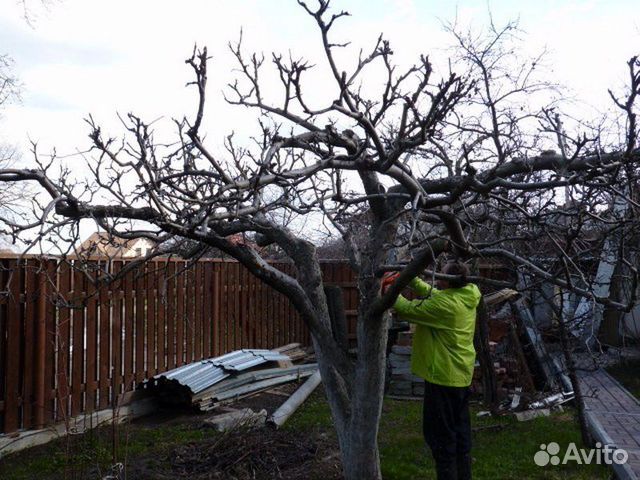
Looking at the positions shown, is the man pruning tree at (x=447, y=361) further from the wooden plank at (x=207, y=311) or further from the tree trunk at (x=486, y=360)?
the wooden plank at (x=207, y=311)

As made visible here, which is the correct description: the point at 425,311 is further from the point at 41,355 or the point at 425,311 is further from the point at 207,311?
the point at 207,311

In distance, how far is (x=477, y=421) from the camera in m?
8.62

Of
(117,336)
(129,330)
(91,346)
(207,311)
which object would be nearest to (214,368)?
(207,311)

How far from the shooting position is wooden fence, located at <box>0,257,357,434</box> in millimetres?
7344

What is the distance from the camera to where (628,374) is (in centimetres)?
1211

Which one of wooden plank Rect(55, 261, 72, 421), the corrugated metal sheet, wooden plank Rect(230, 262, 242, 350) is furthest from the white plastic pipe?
wooden plank Rect(55, 261, 72, 421)

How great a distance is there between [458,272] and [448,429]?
129 centimetres

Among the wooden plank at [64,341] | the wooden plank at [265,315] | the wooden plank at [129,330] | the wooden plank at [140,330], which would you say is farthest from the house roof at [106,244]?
the wooden plank at [265,315]

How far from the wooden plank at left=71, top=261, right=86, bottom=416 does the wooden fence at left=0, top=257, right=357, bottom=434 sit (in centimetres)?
1

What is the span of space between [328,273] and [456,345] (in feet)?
29.3

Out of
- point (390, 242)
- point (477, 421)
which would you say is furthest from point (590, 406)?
point (390, 242)

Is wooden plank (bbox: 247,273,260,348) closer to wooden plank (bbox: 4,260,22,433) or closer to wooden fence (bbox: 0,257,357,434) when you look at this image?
wooden fence (bbox: 0,257,357,434)

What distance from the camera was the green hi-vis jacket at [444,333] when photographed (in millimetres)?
5484

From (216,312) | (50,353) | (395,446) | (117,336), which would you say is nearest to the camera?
(395,446)
